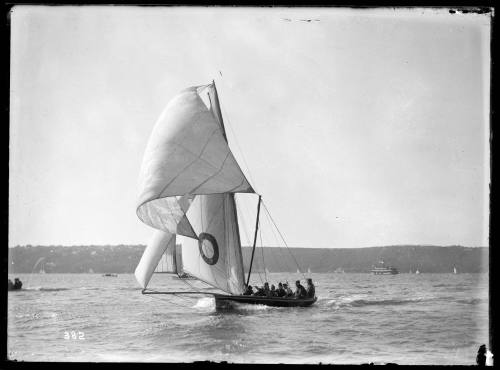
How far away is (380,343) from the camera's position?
17906 mm

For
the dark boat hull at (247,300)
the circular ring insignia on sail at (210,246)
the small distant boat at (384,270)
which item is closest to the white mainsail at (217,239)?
the circular ring insignia on sail at (210,246)

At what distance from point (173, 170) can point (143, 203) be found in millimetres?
1493

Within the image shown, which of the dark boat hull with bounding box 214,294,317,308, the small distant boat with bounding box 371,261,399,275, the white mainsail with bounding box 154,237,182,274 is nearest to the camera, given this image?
the dark boat hull with bounding box 214,294,317,308

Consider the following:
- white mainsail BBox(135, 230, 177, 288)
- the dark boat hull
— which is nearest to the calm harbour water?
the dark boat hull

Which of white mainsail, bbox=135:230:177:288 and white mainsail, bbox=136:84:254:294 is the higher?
white mainsail, bbox=136:84:254:294

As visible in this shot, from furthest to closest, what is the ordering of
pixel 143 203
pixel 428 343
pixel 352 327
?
pixel 352 327 → pixel 143 203 → pixel 428 343

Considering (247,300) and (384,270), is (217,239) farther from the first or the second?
(384,270)

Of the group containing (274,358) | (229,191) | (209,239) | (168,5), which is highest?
(168,5)

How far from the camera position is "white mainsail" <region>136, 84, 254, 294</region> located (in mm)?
19938

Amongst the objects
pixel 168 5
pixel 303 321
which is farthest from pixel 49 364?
pixel 303 321

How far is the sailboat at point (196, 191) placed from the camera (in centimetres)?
1998

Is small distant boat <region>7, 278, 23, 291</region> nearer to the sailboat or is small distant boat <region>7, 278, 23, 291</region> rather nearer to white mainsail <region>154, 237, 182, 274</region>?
the sailboat

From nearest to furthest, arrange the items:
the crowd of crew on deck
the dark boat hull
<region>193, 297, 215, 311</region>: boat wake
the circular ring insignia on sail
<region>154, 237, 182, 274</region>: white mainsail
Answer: the circular ring insignia on sail, the dark boat hull, the crowd of crew on deck, <region>154, 237, 182, 274</region>: white mainsail, <region>193, 297, 215, 311</region>: boat wake

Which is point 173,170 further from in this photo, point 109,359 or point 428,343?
point 428,343
